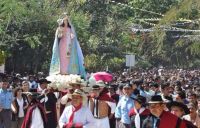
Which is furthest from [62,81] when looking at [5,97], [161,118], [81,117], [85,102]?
[161,118]

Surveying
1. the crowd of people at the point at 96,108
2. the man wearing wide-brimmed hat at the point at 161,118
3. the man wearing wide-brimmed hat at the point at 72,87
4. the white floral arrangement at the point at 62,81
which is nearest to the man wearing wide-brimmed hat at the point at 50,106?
the crowd of people at the point at 96,108

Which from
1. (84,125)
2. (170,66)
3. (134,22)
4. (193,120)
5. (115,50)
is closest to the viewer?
(193,120)

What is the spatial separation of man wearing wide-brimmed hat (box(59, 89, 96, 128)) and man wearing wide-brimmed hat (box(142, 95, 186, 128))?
2121 mm

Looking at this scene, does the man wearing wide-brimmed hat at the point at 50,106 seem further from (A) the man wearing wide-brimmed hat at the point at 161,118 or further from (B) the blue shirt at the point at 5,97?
(A) the man wearing wide-brimmed hat at the point at 161,118

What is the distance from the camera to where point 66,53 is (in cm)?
2000

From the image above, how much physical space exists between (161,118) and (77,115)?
260 centimetres

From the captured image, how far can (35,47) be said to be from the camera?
39938 millimetres

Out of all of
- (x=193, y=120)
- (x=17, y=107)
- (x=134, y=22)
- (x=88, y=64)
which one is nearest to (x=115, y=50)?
(x=88, y=64)

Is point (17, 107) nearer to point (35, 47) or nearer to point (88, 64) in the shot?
point (35, 47)

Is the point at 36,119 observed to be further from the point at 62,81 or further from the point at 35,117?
the point at 62,81

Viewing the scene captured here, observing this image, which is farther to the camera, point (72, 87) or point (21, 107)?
point (21, 107)

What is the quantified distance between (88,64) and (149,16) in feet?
63.4

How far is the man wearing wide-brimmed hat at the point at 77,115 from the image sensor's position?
11328 mm

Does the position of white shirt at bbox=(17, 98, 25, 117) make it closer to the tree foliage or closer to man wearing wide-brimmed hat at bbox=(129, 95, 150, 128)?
the tree foliage
